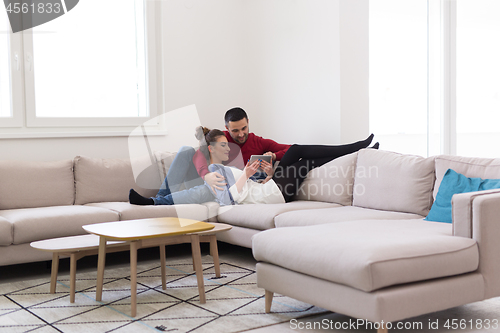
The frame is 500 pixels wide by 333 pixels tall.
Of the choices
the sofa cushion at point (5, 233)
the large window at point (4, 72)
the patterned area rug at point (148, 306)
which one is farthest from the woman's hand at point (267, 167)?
the large window at point (4, 72)

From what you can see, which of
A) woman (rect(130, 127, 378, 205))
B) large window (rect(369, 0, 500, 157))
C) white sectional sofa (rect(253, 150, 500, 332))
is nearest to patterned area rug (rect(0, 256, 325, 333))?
white sectional sofa (rect(253, 150, 500, 332))

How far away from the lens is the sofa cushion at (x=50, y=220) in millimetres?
3256

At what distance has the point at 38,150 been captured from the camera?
14.0 feet

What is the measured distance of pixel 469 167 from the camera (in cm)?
299

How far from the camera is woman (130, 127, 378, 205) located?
3.85m

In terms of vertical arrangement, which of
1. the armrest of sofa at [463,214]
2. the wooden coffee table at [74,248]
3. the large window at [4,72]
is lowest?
the wooden coffee table at [74,248]

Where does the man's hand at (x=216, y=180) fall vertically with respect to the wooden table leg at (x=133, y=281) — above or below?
above

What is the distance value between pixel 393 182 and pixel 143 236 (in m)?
1.75

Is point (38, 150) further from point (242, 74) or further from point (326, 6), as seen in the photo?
point (326, 6)

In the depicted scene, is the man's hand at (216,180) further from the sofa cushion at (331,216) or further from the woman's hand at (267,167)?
the sofa cushion at (331,216)

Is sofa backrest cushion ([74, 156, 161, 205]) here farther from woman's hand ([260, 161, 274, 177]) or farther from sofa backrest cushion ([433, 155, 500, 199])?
sofa backrest cushion ([433, 155, 500, 199])

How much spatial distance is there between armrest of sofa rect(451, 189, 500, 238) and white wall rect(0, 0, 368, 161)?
6.78ft

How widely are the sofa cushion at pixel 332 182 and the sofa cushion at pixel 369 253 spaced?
119 cm

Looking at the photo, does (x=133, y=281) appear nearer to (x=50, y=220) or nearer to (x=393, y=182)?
(x=50, y=220)
